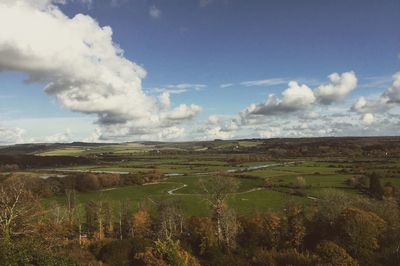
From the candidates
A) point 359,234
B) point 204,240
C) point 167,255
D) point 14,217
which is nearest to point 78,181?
point 204,240

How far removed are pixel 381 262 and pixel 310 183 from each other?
95242 mm

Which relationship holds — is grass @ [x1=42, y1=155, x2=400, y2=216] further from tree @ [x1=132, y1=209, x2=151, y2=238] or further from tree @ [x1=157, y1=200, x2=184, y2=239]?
tree @ [x1=157, y1=200, x2=184, y2=239]

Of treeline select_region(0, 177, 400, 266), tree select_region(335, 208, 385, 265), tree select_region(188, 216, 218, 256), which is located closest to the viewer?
treeline select_region(0, 177, 400, 266)

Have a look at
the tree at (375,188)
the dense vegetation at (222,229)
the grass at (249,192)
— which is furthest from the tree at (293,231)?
the tree at (375,188)

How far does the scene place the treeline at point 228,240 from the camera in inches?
1437

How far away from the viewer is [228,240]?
194ft

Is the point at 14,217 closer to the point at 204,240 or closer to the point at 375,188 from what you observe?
the point at 204,240

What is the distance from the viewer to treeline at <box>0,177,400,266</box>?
120 ft

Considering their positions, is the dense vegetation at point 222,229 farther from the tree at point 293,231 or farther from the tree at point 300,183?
the tree at point 300,183

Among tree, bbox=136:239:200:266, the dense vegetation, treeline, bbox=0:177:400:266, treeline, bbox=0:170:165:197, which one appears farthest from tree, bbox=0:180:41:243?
treeline, bbox=0:170:165:197

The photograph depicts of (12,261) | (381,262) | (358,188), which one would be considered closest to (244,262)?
(381,262)

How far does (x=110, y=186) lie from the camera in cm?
16075

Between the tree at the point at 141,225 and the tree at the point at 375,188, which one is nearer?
the tree at the point at 141,225

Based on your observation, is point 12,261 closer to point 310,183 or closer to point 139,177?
point 310,183
